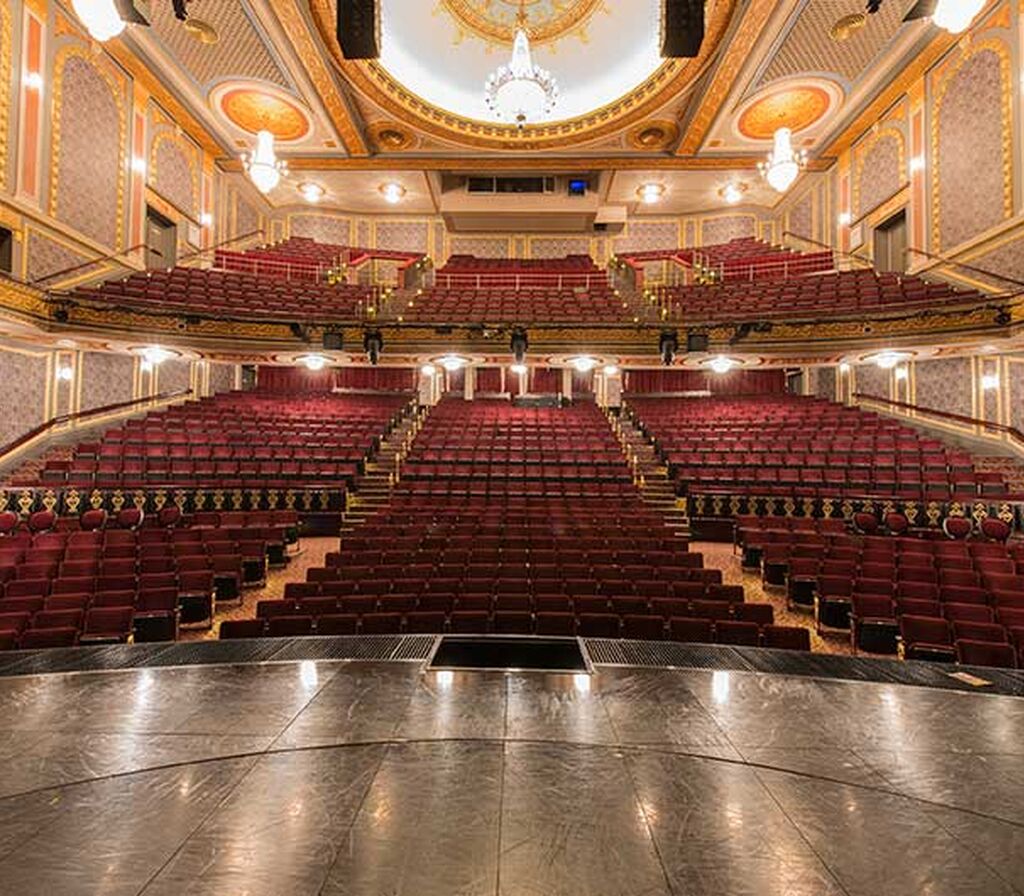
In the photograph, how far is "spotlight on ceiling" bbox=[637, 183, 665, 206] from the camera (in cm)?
1397

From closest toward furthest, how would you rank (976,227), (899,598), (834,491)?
(899,598) → (834,491) → (976,227)

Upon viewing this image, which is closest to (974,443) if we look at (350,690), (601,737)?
(601,737)

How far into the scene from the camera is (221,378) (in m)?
12.5

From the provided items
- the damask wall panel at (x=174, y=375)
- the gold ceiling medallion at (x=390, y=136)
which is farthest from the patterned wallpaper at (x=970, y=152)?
the damask wall panel at (x=174, y=375)

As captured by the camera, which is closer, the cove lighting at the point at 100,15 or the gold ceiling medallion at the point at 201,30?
the cove lighting at the point at 100,15

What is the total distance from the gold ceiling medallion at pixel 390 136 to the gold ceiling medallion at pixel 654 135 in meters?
5.09

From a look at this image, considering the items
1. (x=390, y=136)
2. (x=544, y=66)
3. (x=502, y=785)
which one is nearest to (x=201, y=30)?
(x=390, y=136)

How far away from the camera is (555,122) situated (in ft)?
38.5

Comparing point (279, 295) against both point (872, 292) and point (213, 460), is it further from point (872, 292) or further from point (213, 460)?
point (872, 292)

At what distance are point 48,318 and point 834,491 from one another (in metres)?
11.5

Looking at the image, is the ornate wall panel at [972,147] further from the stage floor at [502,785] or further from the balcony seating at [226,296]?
the balcony seating at [226,296]

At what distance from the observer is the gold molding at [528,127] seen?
28.9 ft

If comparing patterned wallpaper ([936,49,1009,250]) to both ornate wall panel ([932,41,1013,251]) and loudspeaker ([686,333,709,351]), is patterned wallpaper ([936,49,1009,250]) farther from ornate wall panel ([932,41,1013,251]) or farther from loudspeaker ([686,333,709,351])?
loudspeaker ([686,333,709,351])

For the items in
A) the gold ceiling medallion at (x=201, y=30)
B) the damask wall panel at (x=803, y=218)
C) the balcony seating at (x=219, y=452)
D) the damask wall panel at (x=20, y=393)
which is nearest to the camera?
the balcony seating at (x=219, y=452)
